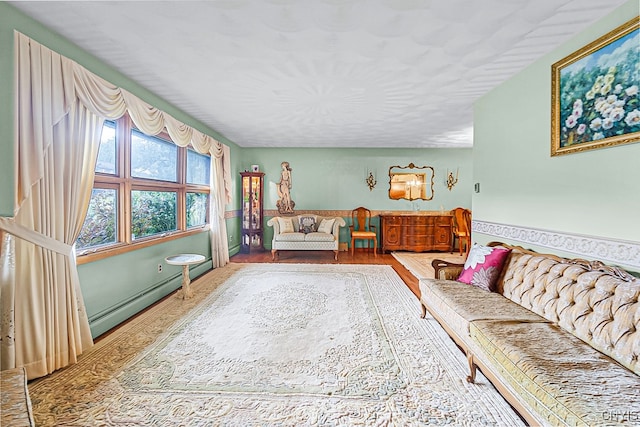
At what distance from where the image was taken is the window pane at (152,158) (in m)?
3.33

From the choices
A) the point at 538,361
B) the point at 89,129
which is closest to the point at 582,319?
the point at 538,361

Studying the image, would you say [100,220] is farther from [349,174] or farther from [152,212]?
[349,174]

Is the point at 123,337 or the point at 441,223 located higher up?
the point at 441,223

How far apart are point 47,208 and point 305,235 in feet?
14.4

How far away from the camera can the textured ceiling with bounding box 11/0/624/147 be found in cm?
189

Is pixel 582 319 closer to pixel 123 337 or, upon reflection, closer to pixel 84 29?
pixel 123 337

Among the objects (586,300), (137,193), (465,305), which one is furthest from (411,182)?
(137,193)

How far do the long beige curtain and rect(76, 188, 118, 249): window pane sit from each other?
41cm

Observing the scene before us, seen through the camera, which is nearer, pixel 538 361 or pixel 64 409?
pixel 538 361

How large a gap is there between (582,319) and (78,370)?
11.5 ft

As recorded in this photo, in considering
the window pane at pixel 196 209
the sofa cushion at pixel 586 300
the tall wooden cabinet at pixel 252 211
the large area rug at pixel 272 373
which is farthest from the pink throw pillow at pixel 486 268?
the tall wooden cabinet at pixel 252 211

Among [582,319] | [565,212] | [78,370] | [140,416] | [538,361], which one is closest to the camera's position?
[538,361]

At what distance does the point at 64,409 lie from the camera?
5.52 ft

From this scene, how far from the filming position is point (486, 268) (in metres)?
2.67
